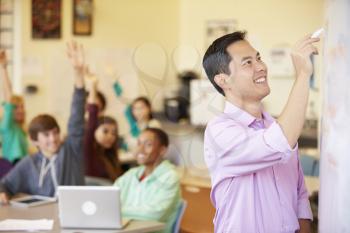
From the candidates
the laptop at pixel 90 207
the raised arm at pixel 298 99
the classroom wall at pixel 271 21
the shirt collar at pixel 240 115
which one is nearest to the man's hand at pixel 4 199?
the laptop at pixel 90 207

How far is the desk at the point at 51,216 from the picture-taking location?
2881 mm

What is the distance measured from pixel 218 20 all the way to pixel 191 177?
253 cm

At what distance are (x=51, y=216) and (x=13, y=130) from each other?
2.06 m

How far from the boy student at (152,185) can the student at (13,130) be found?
1748 millimetres

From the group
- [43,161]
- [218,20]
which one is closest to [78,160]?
[43,161]

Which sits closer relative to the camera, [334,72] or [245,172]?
[334,72]

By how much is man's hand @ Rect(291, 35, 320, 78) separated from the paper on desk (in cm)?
175

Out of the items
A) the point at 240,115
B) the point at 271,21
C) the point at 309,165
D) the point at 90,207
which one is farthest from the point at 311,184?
the point at 271,21

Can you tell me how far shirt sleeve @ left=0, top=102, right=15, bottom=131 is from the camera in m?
4.93

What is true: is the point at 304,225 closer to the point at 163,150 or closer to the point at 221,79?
the point at 221,79

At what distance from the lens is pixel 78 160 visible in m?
3.72

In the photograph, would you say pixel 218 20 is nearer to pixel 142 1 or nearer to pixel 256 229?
pixel 142 1

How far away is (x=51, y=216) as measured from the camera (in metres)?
3.14

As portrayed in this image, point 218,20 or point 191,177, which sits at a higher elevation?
point 218,20
